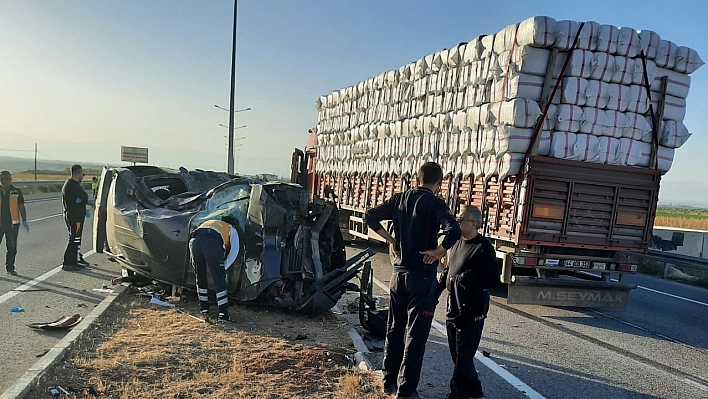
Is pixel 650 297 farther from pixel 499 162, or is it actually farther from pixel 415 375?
pixel 415 375

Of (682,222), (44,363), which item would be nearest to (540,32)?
(44,363)

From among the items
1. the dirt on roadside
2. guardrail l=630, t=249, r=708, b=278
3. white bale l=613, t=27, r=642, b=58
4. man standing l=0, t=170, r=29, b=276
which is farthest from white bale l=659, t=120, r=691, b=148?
man standing l=0, t=170, r=29, b=276

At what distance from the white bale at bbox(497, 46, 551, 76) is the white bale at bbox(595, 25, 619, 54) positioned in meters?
0.70

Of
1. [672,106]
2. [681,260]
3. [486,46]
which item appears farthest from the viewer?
[681,260]

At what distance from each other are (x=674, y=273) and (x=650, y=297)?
15.1ft

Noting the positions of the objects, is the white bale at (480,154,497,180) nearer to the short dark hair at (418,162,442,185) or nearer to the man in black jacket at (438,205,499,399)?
the man in black jacket at (438,205,499,399)

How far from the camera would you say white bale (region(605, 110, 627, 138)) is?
24.5ft

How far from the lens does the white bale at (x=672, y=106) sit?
304 inches

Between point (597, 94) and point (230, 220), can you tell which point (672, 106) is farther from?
point (230, 220)

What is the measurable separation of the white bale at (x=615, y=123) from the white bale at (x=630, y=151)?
0.15 metres

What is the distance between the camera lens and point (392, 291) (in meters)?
4.21

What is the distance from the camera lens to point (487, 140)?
7.72 m

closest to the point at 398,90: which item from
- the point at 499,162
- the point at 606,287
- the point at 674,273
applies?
the point at 499,162

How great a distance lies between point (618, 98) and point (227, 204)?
559 centimetres
